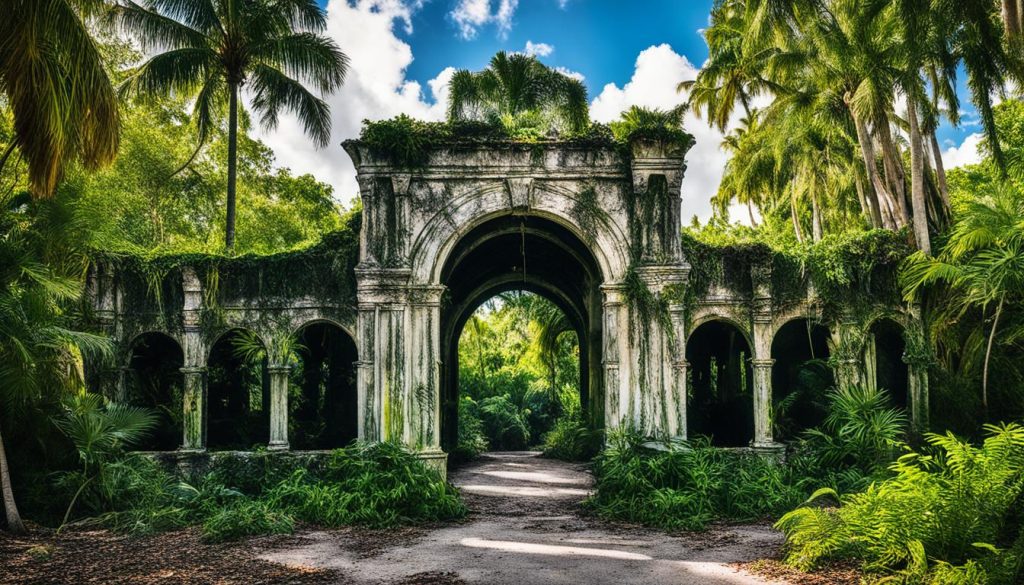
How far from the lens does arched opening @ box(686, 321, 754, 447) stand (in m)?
17.2

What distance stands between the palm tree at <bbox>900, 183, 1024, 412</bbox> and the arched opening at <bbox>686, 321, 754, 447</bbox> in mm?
4443

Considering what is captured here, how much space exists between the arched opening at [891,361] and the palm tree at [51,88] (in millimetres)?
13419

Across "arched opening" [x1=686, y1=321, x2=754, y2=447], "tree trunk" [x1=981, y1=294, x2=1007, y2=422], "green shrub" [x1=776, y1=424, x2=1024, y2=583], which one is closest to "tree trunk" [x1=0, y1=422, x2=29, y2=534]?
"green shrub" [x1=776, y1=424, x2=1024, y2=583]

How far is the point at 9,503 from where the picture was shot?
32.2 feet

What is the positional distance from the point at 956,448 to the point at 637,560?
342 cm

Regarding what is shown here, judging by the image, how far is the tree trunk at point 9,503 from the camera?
973cm

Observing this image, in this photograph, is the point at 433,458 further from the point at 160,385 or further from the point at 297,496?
the point at 160,385

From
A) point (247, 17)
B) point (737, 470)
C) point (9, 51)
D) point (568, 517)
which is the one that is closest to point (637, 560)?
point (568, 517)

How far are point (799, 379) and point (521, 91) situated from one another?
37.5 ft

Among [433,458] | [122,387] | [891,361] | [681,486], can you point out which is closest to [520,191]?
[433,458]

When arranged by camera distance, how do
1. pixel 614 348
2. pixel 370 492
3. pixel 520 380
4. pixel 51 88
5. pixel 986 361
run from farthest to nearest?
pixel 520 380, pixel 614 348, pixel 986 361, pixel 370 492, pixel 51 88

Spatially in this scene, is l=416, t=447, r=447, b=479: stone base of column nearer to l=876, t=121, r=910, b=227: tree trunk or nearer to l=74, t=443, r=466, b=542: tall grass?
l=74, t=443, r=466, b=542: tall grass

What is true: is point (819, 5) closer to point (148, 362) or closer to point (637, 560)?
point (637, 560)

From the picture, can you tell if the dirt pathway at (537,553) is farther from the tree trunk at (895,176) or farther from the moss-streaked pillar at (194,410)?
the tree trunk at (895,176)
